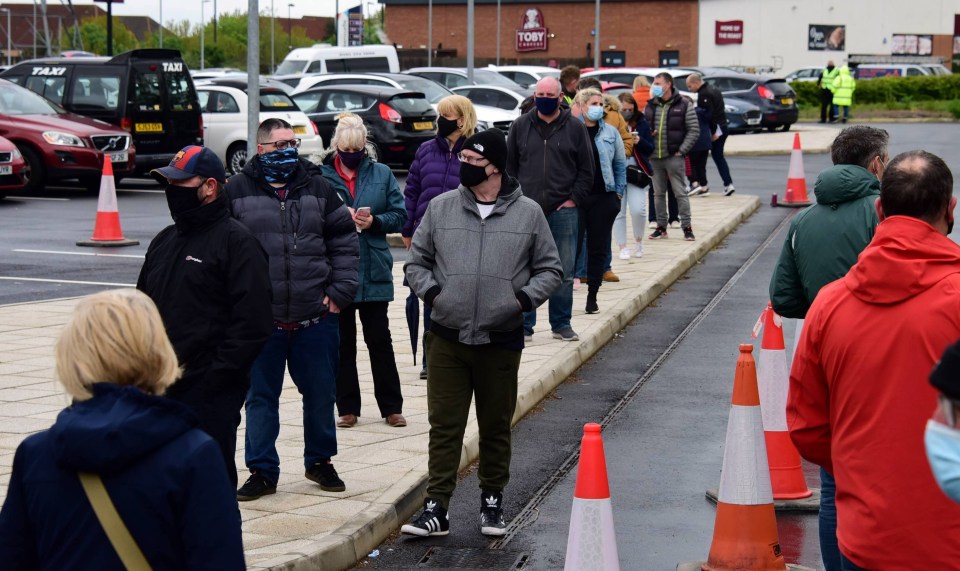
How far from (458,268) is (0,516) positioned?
3.51m

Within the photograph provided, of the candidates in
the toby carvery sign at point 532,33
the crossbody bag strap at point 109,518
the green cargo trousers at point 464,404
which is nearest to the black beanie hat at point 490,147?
the green cargo trousers at point 464,404

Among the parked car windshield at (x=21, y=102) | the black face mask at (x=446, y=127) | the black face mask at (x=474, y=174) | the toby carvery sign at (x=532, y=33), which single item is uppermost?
the toby carvery sign at (x=532, y=33)

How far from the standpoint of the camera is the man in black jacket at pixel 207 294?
538 cm

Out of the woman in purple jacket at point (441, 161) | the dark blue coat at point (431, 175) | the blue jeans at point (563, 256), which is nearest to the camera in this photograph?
the woman in purple jacket at point (441, 161)

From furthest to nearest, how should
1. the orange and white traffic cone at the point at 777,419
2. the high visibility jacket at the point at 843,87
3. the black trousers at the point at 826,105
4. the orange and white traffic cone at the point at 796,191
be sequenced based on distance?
1. the black trousers at the point at 826,105
2. the high visibility jacket at the point at 843,87
3. the orange and white traffic cone at the point at 796,191
4. the orange and white traffic cone at the point at 777,419

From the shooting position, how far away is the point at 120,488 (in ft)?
9.87

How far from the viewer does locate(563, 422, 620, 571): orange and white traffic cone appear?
5.04 meters

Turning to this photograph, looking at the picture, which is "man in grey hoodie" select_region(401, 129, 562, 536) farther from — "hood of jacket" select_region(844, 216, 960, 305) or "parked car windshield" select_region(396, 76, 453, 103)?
"parked car windshield" select_region(396, 76, 453, 103)

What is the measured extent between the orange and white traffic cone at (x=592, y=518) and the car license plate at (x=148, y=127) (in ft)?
66.4

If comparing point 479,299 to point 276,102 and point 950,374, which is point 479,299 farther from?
point 276,102

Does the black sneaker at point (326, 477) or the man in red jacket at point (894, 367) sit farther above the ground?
the man in red jacket at point (894, 367)

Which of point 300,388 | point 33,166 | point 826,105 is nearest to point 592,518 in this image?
point 300,388

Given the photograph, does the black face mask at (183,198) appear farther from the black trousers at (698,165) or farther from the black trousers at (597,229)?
the black trousers at (698,165)

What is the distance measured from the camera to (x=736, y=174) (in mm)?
26609
